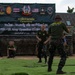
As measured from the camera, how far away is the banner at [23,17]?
102 ft

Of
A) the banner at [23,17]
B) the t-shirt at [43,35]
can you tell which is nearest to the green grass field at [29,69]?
the t-shirt at [43,35]

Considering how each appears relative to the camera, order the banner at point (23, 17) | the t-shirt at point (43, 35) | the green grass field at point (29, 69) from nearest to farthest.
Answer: the green grass field at point (29, 69) < the t-shirt at point (43, 35) < the banner at point (23, 17)

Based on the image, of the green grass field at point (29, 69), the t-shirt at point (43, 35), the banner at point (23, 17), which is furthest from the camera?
the banner at point (23, 17)

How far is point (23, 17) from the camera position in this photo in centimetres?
3111

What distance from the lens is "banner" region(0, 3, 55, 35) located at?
30953mm

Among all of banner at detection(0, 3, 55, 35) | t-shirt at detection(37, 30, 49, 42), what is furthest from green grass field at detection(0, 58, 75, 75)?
banner at detection(0, 3, 55, 35)

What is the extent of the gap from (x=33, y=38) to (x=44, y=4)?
3207mm

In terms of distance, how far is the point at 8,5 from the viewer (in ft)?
102

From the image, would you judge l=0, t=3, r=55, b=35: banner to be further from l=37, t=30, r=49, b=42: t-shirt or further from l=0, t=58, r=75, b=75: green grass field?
l=0, t=58, r=75, b=75: green grass field

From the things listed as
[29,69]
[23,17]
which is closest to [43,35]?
[29,69]

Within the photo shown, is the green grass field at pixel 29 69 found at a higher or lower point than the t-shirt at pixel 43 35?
lower

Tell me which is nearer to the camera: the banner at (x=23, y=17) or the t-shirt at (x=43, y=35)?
the t-shirt at (x=43, y=35)

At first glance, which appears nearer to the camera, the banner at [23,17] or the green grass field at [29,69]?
the green grass field at [29,69]

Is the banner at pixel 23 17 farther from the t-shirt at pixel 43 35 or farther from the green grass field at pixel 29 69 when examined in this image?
A: the green grass field at pixel 29 69
